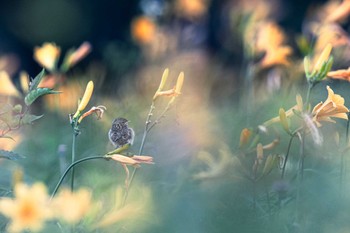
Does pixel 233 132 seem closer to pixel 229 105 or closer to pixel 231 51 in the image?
pixel 229 105

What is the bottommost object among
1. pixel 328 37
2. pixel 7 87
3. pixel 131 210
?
pixel 131 210

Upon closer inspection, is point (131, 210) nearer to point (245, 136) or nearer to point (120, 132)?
point (120, 132)

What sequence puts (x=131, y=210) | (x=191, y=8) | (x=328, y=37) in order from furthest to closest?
(x=191, y=8)
(x=328, y=37)
(x=131, y=210)

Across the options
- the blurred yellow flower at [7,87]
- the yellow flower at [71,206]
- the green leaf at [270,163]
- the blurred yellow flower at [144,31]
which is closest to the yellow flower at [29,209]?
the yellow flower at [71,206]

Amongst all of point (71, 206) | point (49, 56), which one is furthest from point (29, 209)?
point (49, 56)

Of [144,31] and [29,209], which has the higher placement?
[144,31]

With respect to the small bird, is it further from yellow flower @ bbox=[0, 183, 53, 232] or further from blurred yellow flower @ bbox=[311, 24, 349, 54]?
blurred yellow flower @ bbox=[311, 24, 349, 54]

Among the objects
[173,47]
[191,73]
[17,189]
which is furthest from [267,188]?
[173,47]

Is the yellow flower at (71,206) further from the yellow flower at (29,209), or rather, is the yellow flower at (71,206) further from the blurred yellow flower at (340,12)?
the blurred yellow flower at (340,12)
